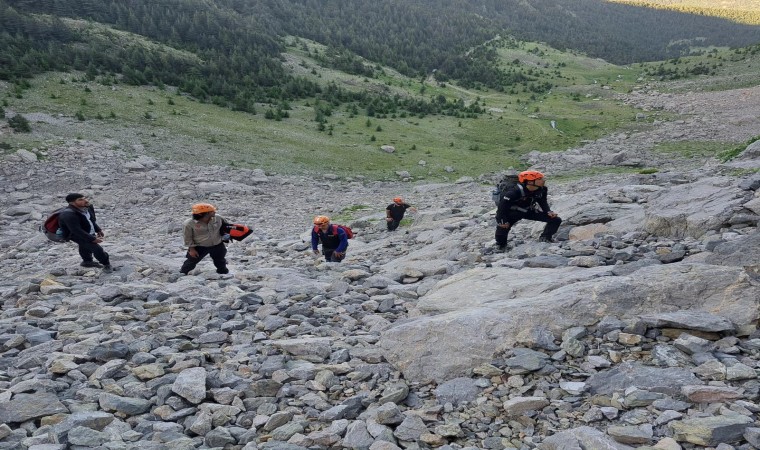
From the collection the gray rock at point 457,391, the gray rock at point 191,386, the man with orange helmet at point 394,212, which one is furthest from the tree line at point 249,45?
the gray rock at point 457,391

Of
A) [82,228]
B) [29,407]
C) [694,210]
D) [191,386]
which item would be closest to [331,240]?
[82,228]

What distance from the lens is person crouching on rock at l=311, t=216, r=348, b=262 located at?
12125mm

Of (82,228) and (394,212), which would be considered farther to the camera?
(394,212)

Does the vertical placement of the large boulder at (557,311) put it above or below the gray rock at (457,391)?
above

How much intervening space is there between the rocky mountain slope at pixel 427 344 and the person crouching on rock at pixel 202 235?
52 centimetres

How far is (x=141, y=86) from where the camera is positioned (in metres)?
39.7

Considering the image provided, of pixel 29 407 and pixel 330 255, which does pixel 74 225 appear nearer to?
pixel 330 255

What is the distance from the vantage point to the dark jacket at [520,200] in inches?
410

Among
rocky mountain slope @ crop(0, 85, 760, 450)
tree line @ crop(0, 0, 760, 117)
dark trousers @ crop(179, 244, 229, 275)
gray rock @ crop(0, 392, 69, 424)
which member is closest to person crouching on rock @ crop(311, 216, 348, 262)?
rocky mountain slope @ crop(0, 85, 760, 450)

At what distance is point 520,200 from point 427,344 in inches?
214

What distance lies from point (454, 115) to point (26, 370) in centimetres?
4622

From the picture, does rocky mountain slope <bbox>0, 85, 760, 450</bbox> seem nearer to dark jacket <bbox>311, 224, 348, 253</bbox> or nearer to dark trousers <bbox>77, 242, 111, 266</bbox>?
dark trousers <bbox>77, 242, 111, 266</bbox>

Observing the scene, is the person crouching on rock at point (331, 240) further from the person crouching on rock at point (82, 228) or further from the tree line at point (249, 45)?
the tree line at point (249, 45)

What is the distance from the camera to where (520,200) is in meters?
10.5
